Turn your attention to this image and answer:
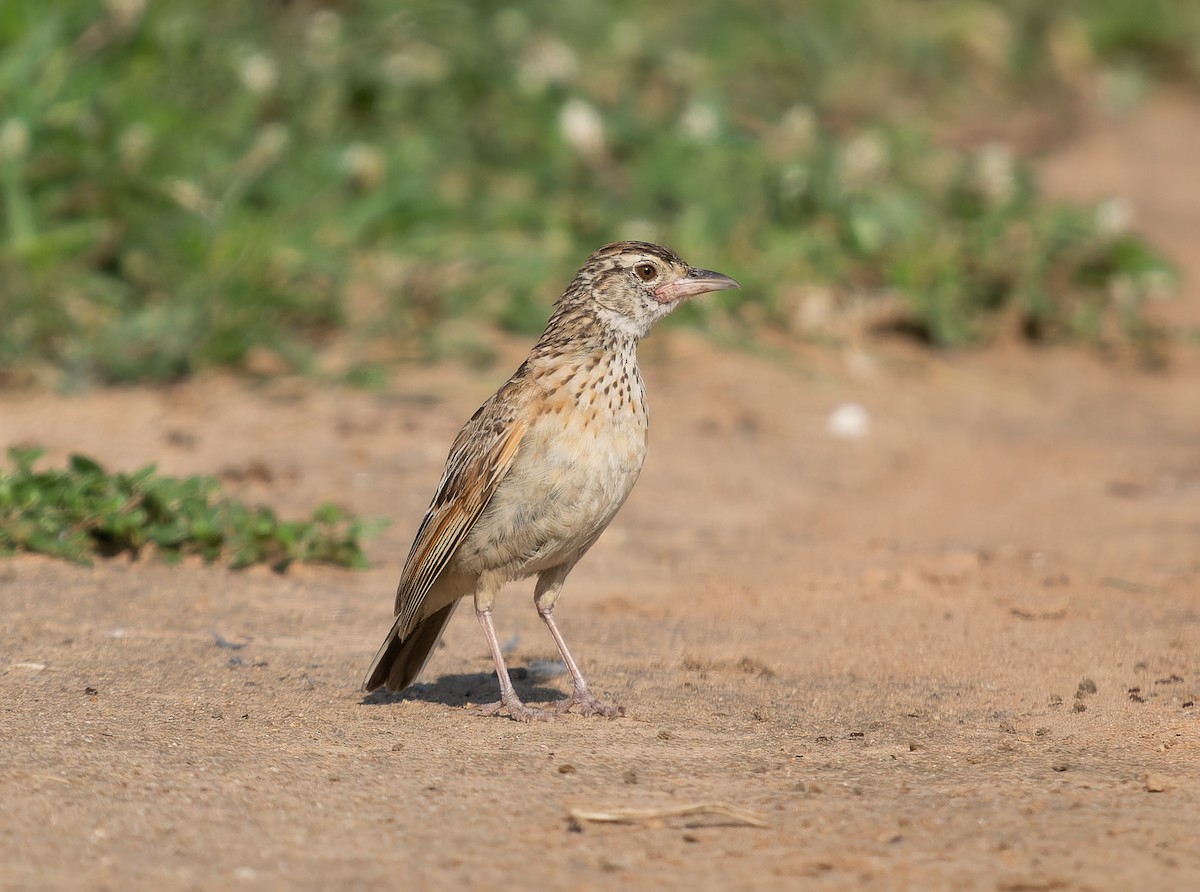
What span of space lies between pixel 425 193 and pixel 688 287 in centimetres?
509

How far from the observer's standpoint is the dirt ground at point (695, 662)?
392 cm

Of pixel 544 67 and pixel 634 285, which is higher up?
pixel 544 67

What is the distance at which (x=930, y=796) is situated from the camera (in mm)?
4309

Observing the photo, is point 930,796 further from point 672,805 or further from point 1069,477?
point 1069,477

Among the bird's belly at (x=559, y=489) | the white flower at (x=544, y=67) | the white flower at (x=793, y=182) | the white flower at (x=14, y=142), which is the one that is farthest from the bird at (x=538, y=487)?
the white flower at (x=544, y=67)

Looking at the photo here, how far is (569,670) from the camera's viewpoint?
5430mm

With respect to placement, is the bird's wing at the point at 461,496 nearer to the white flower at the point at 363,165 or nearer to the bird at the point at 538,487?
the bird at the point at 538,487

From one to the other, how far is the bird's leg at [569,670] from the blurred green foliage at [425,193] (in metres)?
3.98

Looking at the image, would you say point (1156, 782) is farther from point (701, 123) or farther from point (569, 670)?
point (701, 123)

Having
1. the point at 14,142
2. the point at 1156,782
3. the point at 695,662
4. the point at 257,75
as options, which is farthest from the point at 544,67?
the point at 1156,782

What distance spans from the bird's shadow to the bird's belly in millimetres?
557

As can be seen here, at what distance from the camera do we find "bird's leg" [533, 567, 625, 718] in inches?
206

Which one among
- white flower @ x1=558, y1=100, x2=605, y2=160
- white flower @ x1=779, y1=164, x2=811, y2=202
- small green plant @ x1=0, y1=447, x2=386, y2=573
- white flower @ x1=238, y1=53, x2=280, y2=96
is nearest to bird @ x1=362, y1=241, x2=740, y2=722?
small green plant @ x1=0, y1=447, x2=386, y2=573

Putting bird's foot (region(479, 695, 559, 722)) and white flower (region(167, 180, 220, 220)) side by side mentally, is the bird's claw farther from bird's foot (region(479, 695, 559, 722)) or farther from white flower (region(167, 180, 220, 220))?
white flower (region(167, 180, 220, 220))
